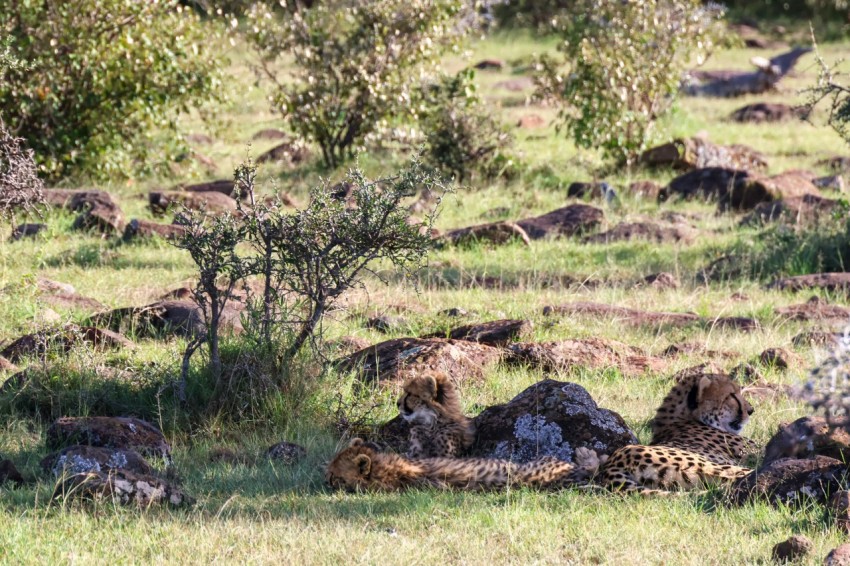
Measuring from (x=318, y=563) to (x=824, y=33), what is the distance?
28.3 m

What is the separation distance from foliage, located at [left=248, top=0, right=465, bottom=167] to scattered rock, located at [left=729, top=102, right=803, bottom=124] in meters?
7.45

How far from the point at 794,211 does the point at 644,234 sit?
2.12 m

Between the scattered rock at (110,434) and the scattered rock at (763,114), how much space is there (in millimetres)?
17319

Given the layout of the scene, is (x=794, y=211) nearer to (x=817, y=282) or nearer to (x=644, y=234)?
(x=644, y=234)

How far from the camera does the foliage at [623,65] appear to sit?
1731 cm

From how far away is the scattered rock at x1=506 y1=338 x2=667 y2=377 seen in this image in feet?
27.8

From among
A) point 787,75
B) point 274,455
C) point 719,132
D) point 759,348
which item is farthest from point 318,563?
point 787,75

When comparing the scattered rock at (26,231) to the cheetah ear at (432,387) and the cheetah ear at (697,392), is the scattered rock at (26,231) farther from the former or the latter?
the cheetah ear at (697,392)

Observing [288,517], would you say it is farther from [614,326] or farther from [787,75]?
[787,75]

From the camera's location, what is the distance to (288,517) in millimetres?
5742

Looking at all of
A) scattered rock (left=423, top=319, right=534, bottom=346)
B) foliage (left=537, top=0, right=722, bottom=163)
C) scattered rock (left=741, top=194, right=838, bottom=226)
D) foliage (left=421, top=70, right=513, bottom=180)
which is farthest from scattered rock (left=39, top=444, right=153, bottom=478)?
foliage (left=537, top=0, right=722, bottom=163)

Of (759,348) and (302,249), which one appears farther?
(759,348)

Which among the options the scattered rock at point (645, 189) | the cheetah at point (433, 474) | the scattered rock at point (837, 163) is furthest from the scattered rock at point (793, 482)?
the scattered rock at point (837, 163)

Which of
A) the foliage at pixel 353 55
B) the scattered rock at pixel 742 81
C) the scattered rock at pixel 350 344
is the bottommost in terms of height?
the scattered rock at pixel 350 344
